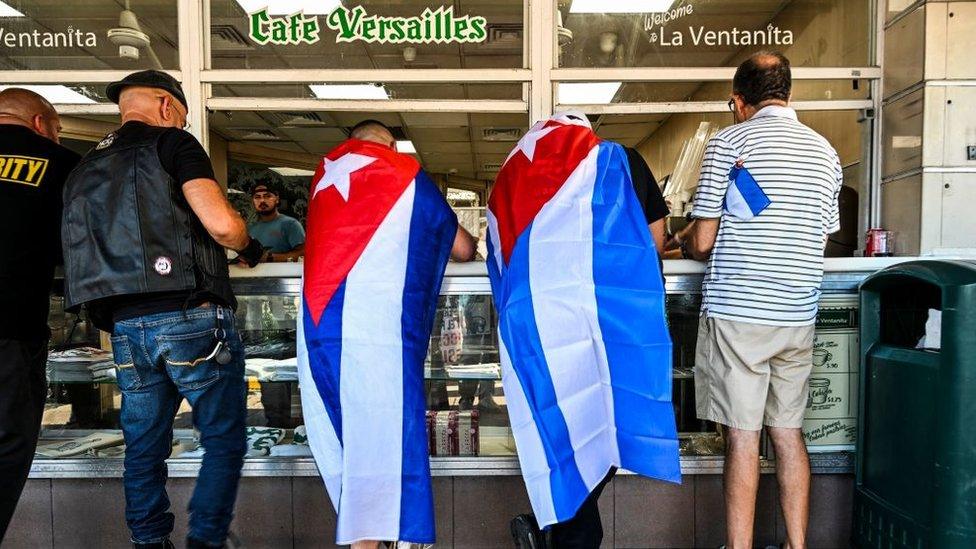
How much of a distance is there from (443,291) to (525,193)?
0.84m

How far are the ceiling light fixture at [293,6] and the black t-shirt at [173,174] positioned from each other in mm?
1558

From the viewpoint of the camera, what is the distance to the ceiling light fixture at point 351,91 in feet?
10.8

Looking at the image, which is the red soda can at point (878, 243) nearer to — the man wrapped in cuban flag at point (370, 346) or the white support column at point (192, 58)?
the man wrapped in cuban flag at point (370, 346)

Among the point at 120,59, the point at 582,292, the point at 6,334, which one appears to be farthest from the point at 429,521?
the point at 120,59

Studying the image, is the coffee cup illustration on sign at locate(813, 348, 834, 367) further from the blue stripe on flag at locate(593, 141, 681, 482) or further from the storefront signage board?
the storefront signage board

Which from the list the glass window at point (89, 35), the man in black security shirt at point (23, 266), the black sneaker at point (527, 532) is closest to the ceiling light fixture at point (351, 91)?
the glass window at point (89, 35)

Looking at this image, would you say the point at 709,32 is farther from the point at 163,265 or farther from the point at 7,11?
the point at 7,11

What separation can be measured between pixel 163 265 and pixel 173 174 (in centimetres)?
28

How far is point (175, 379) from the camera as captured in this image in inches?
77.7

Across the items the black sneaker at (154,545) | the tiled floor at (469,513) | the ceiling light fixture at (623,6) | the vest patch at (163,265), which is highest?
the ceiling light fixture at (623,6)

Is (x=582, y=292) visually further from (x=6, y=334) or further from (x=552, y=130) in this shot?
(x=6, y=334)

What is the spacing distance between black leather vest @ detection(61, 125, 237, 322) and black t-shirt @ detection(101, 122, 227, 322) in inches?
1.0

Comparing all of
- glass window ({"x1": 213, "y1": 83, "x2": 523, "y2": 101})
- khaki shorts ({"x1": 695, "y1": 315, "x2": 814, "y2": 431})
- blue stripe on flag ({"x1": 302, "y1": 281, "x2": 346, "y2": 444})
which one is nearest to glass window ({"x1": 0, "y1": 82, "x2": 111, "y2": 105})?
glass window ({"x1": 213, "y1": 83, "x2": 523, "y2": 101})

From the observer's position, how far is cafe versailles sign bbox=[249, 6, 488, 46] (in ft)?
10.8
